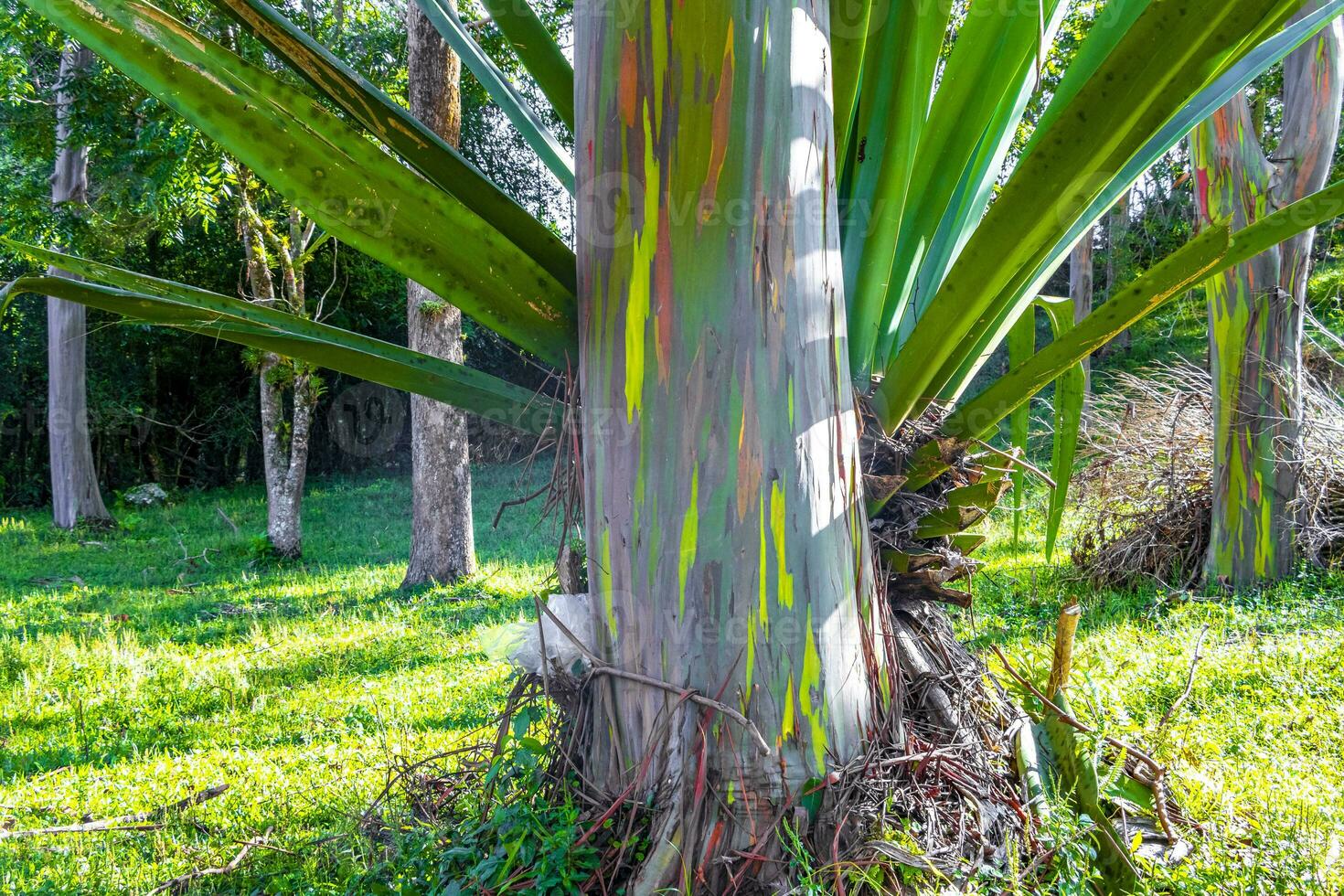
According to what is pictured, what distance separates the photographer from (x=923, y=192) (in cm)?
182

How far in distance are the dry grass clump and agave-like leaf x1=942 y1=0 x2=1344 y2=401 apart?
4667 millimetres

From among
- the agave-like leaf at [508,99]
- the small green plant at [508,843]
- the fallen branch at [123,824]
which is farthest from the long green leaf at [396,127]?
the fallen branch at [123,824]

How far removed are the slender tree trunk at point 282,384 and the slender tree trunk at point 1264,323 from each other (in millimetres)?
8155

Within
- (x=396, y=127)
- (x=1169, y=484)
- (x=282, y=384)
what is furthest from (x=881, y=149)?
(x=282, y=384)

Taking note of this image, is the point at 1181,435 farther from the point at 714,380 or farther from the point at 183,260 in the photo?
the point at 183,260

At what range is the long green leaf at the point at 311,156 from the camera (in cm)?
107

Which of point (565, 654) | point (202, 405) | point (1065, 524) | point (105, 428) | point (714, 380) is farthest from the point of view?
point (202, 405)

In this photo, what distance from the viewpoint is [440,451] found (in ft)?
24.9

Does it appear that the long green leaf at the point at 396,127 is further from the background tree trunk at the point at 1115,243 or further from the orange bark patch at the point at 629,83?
the background tree trunk at the point at 1115,243

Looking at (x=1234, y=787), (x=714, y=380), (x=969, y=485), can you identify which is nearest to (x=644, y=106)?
(x=714, y=380)

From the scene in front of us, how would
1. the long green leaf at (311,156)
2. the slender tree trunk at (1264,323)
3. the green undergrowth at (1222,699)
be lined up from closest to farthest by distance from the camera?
the long green leaf at (311,156)
the green undergrowth at (1222,699)
the slender tree trunk at (1264,323)

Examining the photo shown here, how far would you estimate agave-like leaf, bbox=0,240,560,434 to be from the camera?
1.32 meters

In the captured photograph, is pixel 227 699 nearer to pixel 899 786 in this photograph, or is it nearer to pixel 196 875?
pixel 196 875

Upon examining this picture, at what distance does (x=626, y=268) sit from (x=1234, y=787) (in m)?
2.23
